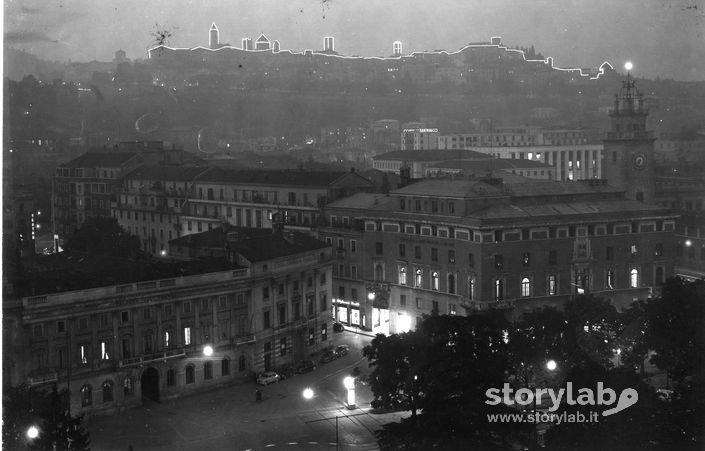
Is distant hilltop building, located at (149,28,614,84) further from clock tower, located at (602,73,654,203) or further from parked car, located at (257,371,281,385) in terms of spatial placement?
parked car, located at (257,371,281,385)

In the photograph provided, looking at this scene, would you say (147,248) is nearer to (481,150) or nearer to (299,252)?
(299,252)

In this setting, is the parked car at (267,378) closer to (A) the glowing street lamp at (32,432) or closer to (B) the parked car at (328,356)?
(B) the parked car at (328,356)

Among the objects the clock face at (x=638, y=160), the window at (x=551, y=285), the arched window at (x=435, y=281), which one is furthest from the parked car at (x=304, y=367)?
the clock face at (x=638, y=160)

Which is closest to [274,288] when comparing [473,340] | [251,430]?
[251,430]

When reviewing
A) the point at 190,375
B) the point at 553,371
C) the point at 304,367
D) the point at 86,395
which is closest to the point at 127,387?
the point at 86,395

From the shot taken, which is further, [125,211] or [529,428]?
[125,211]

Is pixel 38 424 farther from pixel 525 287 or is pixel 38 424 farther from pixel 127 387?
pixel 525 287
